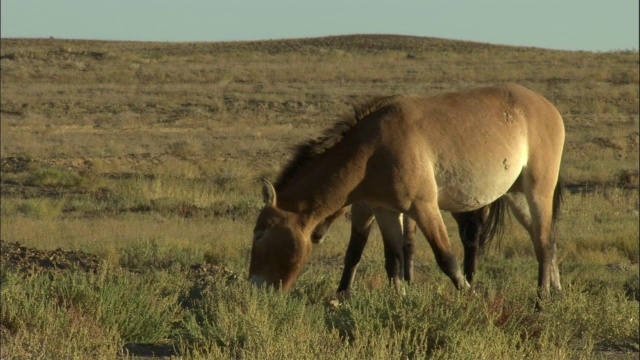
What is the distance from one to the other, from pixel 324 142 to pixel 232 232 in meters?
6.81

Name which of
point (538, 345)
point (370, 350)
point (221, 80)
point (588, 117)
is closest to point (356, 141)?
point (538, 345)

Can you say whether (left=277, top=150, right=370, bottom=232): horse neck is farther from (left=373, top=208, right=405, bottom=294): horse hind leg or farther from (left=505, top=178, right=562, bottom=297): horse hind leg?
(left=505, top=178, right=562, bottom=297): horse hind leg

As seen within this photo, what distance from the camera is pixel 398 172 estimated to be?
9.16 metres

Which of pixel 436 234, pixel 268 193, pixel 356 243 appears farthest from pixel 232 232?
pixel 436 234

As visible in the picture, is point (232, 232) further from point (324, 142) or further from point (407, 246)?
point (324, 142)

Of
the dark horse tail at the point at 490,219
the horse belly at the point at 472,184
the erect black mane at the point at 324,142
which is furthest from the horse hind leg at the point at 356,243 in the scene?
the dark horse tail at the point at 490,219

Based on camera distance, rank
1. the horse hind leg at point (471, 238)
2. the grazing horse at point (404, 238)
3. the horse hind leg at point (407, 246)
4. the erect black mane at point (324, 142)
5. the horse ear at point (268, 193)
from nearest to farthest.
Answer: the horse ear at point (268, 193)
the erect black mane at point (324, 142)
the grazing horse at point (404, 238)
the horse hind leg at point (407, 246)
the horse hind leg at point (471, 238)

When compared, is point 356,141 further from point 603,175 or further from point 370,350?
point 603,175

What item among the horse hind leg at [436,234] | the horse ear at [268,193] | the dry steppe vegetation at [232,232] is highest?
the horse ear at [268,193]

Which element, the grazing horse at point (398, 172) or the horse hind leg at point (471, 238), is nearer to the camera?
the grazing horse at point (398, 172)

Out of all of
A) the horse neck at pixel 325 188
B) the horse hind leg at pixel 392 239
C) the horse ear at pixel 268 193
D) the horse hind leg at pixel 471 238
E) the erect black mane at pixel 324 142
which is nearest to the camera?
the horse ear at pixel 268 193

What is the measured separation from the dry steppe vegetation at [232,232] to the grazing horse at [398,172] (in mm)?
475

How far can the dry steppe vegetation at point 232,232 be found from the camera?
24.8 feet

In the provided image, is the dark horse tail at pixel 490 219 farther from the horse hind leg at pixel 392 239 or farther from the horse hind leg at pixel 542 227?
the horse hind leg at pixel 392 239
